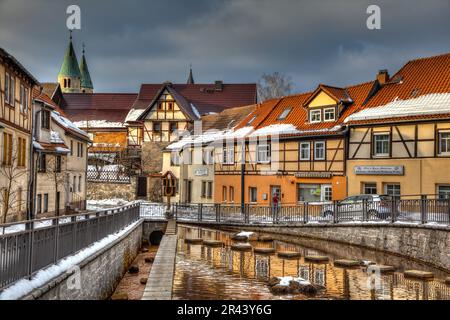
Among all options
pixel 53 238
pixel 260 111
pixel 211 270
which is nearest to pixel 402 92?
pixel 260 111

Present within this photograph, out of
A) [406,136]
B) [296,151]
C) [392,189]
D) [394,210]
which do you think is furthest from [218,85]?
[394,210]

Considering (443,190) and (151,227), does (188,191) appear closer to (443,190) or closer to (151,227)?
(151,227)

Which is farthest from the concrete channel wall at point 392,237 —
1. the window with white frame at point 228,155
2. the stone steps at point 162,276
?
the window with white frame at point 228,155

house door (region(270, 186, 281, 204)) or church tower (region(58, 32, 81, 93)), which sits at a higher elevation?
church tower (region(58, 32, 81, 93))

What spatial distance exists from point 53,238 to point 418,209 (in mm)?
14024

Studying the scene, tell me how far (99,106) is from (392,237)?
57.8 metres

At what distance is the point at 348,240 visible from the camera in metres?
23.4

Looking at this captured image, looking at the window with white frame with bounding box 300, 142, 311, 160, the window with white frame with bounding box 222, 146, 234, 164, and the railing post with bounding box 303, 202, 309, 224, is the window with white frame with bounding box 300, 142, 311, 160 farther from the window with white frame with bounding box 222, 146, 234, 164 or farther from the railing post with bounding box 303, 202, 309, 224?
the railing post with bounding box 303, 202, 309, 224

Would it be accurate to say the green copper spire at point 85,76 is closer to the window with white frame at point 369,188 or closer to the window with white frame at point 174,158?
the window with white frame at point 174,158

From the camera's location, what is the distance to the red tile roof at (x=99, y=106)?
6981 centimetres

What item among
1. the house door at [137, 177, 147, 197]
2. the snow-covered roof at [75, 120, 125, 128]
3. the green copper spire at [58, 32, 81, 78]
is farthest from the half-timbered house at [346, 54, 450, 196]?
the green copper spire at [58, 32, 81, 78]

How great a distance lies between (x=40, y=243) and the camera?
10344mm

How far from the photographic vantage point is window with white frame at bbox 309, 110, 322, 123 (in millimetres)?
33100
